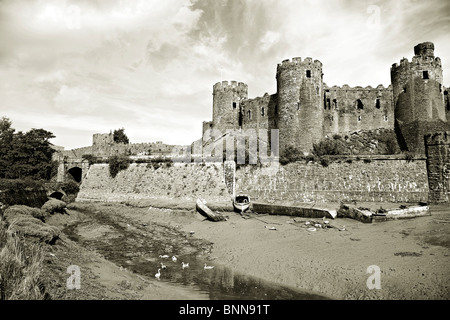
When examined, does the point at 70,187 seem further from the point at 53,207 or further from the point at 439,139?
the point at 439,139

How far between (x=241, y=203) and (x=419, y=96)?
2011 centimetres

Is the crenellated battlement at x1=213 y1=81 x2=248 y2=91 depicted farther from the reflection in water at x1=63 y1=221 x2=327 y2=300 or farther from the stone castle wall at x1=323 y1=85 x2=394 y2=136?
the reflection in water at x1=63 y1=221 x2=327 y2=300

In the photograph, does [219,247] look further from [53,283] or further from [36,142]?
[36,142]

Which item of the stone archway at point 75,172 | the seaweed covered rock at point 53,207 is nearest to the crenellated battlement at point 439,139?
the seaweed covered rock at point 53,207

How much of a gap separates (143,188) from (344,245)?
19.0 metres

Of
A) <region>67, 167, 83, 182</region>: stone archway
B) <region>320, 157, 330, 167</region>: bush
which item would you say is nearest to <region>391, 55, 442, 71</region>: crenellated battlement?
<region>320, 157, 330, 167</region>: bush

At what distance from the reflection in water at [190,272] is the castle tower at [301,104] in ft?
58.2

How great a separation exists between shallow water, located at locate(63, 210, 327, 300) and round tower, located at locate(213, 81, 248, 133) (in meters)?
19.3

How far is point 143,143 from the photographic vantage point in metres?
38.0

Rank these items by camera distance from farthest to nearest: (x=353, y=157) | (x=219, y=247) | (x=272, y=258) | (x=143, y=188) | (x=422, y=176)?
(x=143, y=188), (x=353, y=157), (x=422, y=176), (x=219, y=247), (x=272, y=258)

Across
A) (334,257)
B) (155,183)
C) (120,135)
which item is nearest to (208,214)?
(155,183)

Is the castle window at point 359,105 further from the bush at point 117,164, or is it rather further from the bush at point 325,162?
the bush at point 117,164

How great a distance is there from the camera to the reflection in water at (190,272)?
27.6 ft
